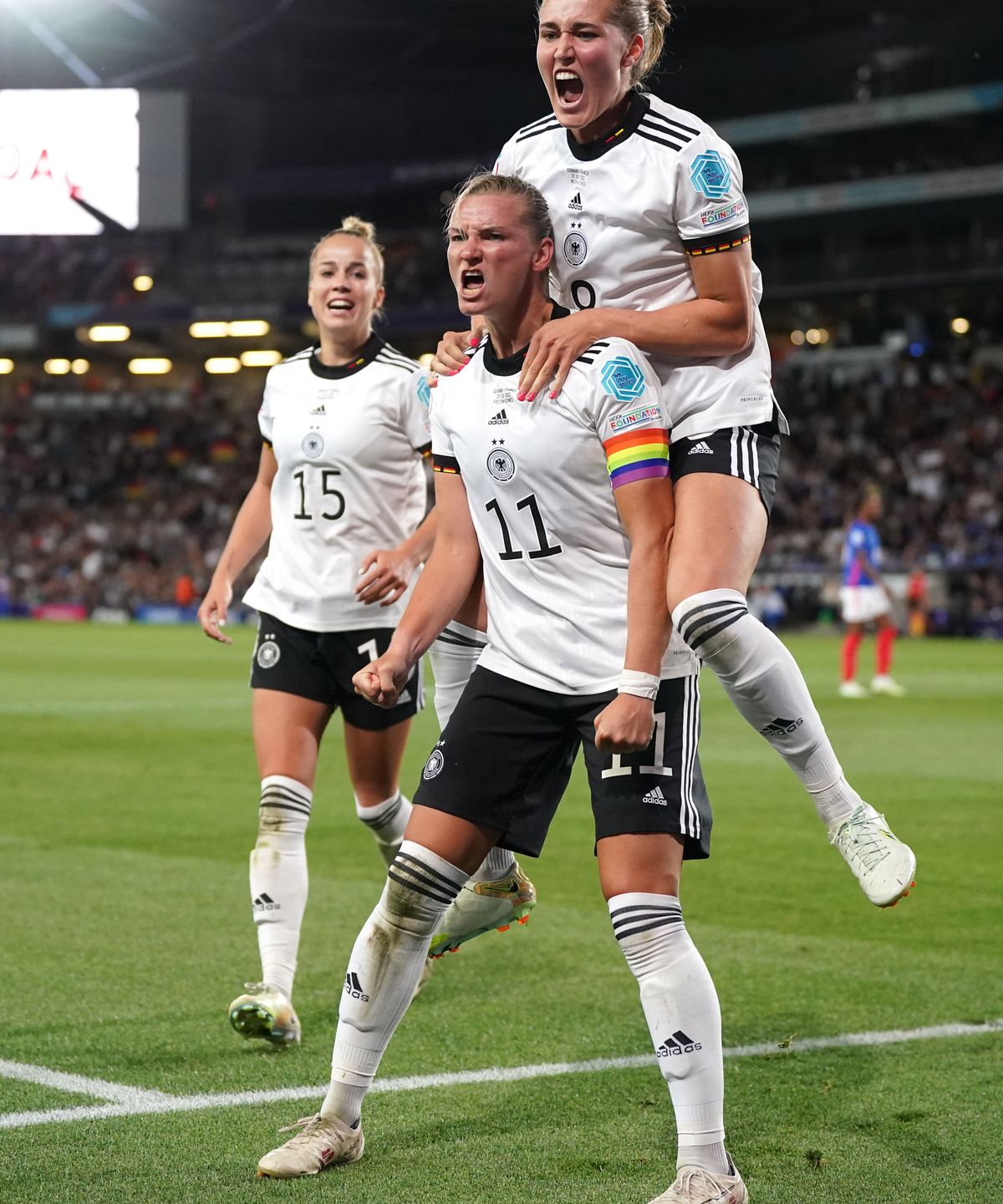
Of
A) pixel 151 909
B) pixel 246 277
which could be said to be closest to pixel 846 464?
pixel 246 277

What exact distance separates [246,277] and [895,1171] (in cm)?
5011

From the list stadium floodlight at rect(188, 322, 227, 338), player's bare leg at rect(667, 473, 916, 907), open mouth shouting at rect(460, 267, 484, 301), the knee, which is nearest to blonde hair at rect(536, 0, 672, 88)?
open mouth shouting at rect(460, 267, 484, 301)

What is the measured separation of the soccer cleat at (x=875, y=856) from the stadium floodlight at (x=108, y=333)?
4873cm

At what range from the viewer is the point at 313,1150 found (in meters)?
3.94

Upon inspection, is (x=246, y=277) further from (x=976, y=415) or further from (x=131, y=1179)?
(x=131, y=1179)

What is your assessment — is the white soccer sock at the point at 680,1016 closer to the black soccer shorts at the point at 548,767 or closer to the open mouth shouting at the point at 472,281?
the black soccer shorts at the point at 548,767

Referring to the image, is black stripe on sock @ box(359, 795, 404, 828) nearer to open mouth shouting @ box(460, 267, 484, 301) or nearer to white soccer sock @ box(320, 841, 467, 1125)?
white soccer sock @ box(320, 841, 467, 1125)

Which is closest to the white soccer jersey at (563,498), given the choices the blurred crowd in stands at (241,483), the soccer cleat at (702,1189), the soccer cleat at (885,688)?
the soccer cleat at (702,1189)

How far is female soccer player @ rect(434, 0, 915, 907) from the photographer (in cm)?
409

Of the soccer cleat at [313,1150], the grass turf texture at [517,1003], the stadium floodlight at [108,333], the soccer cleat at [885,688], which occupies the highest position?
the stadium floodlight at [108,333]

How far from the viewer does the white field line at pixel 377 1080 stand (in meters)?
4.40

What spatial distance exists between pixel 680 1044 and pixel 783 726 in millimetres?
938

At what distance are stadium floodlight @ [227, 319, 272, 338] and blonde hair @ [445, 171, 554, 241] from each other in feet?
153

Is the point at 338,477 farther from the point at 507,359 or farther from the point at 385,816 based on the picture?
the point at 507,359
